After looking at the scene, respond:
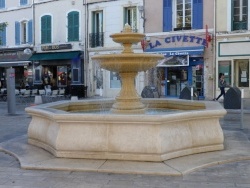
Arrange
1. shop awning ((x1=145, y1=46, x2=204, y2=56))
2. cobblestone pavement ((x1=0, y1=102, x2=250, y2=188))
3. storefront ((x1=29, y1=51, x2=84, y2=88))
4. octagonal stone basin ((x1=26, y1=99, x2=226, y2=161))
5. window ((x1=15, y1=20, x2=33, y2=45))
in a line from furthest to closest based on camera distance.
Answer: window ((x1=15, y1=20, x2=33, y2=45)) < storefront ((x1=29, y1=51, x2=84, y2=88)) < shop awning ((x1=145, y1=46, x2=204, y2=56)) < octagonal stone basin ((x1=26, y1=99, x2=226, y2=161)) < cobblestone pavement ((x1=0, y1=102, x2=250, y2=188))

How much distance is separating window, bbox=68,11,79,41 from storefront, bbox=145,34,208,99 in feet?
17.8

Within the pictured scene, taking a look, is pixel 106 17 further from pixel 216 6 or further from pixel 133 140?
pixel 133 140

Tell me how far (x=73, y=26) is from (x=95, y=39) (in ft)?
6.48

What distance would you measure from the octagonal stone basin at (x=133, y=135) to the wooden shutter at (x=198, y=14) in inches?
563

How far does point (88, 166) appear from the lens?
560 centimetres

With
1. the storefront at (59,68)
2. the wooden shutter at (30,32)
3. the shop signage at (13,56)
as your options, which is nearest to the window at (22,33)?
the wooden shutter at (30,32)

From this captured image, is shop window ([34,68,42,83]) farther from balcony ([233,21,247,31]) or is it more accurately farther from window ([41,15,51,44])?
balcony ([233,21,247,31])

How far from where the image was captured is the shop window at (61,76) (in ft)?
83.4

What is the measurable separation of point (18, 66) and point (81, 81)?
667cm

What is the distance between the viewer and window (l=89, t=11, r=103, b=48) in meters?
23.4

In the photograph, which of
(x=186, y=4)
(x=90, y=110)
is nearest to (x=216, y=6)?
(x=186, y=4)

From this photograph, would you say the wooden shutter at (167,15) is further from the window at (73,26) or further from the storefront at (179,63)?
the window at (73,26)

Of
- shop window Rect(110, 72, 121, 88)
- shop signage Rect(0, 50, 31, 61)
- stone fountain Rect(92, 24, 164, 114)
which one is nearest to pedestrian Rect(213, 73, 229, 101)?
shop window Rect(110, 72, 121, 88)

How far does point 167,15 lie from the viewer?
830 inches
